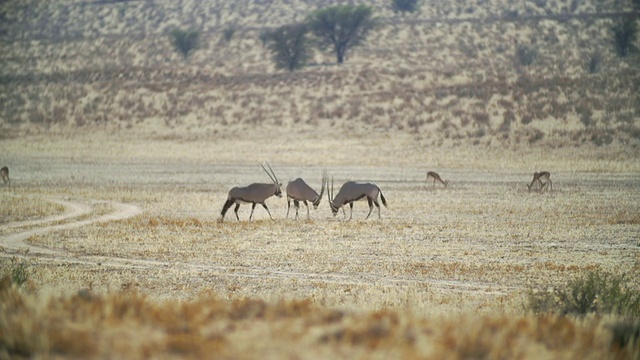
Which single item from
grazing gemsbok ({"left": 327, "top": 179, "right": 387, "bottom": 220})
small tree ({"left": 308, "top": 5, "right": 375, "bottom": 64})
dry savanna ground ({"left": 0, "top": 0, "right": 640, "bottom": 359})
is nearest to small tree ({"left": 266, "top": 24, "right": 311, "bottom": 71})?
dry savanna ground ({"left": 0, "top": 0, "right": 640, "bottom": 359})

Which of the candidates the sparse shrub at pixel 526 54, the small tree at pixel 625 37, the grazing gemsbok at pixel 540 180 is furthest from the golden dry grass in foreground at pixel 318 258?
the small tree at pixel 625 37

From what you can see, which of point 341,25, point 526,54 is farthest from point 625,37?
point 341,25

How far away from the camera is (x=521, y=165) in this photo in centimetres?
4641

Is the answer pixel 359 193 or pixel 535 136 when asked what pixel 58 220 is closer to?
pixel 359 193

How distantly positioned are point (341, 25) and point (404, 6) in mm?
19321

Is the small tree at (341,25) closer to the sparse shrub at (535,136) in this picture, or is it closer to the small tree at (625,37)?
the small tree at (625,37)

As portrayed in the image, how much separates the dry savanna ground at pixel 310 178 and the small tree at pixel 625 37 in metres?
1.24

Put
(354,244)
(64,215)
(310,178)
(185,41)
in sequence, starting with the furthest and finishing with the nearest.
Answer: (185,41)
(310,178)
(64,215)
(354,244)

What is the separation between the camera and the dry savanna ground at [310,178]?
23.1 ft

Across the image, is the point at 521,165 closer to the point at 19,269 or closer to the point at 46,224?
the point at 46,224

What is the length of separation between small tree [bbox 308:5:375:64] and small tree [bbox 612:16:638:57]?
23.6 metres

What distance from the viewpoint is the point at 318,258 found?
18.4 meters

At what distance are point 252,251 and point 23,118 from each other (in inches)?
2214

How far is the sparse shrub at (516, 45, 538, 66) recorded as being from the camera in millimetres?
77312
